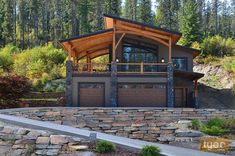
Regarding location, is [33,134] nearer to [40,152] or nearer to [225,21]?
[40,152]

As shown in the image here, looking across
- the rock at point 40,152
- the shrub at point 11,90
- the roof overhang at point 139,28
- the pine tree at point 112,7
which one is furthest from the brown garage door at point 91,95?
the pine tree at point 112,7

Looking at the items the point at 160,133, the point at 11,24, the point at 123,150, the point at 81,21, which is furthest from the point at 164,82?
the point at 11,24

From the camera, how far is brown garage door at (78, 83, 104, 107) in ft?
71.1

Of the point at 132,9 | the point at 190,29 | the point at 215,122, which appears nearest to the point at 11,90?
the point at 215,122

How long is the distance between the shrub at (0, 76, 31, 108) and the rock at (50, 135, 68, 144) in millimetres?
10281

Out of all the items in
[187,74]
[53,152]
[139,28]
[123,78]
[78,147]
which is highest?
[139,28]

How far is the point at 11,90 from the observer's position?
18641mm

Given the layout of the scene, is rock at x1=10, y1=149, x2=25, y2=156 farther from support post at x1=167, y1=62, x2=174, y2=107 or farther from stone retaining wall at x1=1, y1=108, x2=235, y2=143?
support post at x1=167, y1=62, x2=174, y2=107

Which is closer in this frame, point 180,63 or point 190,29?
point 180,63

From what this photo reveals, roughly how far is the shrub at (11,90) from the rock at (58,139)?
1028 centimetres

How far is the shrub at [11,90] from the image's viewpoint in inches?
723

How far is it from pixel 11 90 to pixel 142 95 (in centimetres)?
782

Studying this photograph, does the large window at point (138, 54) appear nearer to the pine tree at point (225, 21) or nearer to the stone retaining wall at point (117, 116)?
the stone retaining wall at point (117, 116)

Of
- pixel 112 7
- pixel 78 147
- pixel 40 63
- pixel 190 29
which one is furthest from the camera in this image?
pixel 112 7
